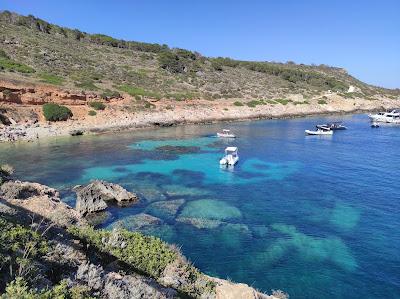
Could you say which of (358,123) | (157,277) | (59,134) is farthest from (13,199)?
(358,123)

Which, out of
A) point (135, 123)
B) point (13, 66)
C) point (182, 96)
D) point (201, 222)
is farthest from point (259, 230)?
point (182, 96)

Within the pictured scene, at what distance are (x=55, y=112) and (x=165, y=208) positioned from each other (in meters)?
38.6

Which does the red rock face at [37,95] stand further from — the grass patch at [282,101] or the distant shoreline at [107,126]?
the grass patch at [282,101]

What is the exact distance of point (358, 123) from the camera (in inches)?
3300

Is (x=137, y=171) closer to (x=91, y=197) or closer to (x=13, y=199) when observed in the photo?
(x=91, y=197)

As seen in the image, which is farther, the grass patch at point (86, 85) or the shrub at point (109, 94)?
the grass patch at point (86, 85)

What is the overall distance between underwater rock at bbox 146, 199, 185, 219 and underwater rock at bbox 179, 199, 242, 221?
1.91 ft

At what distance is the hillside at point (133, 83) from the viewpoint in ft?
209

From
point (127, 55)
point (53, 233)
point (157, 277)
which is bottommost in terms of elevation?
point (157, 277)

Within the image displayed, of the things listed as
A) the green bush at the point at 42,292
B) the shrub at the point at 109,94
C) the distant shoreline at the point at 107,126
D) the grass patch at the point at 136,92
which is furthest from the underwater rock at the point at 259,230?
the grass patch at the point at 136,92

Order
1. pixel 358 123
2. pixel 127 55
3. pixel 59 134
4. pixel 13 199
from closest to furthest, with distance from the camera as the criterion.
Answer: pixel 13 199 → pixel 59 134 → pixel 358 123 → pixel 127 55

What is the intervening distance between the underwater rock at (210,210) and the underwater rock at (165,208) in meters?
0.58

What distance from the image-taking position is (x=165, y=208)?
87.7ft

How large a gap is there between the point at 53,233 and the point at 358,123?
81.1m
